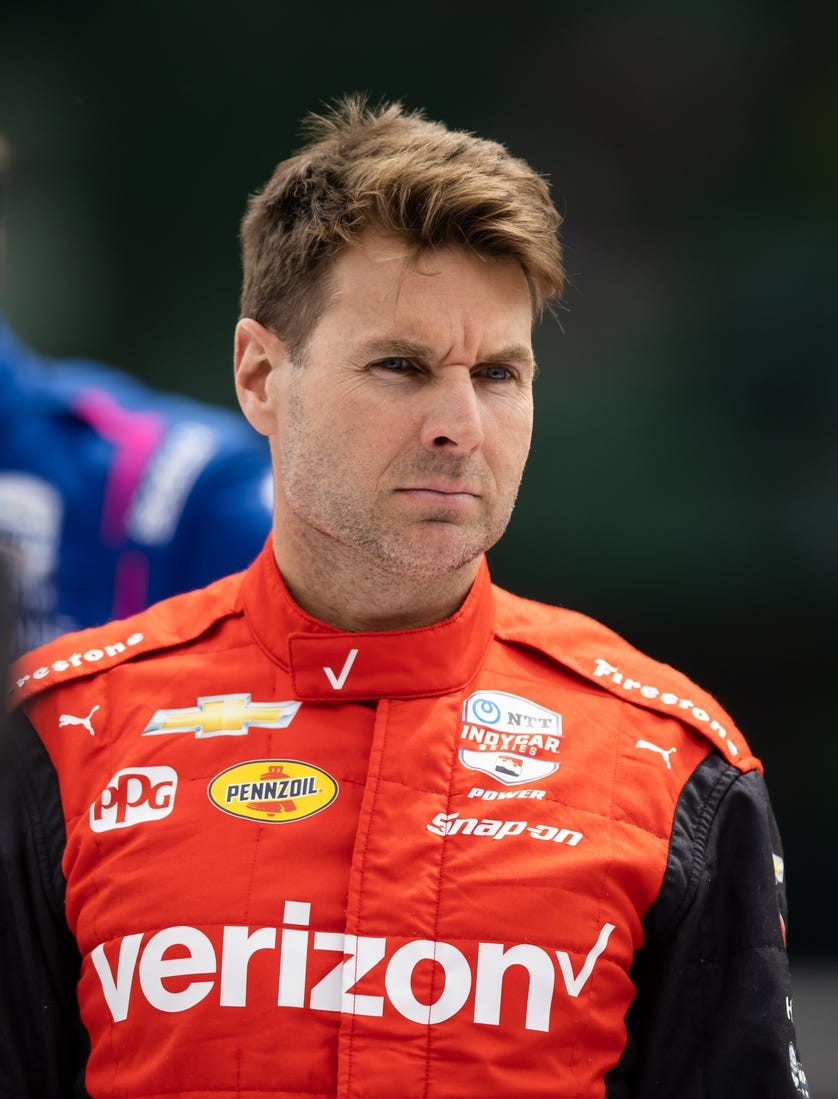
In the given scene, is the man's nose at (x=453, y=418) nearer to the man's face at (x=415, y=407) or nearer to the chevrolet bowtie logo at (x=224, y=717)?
the man's face at (x=415, y=407)

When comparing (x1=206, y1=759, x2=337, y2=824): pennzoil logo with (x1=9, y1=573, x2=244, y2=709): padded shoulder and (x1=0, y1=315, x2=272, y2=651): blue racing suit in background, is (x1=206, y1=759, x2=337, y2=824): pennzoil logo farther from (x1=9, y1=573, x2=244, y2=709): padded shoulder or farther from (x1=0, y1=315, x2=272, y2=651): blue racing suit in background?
(x1=0, y1=315, x2=272, y2=651): blue racing suit in background

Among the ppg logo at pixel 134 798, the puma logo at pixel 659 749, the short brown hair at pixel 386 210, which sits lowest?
the ppg logo at pixel 134 798

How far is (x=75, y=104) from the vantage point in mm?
4906

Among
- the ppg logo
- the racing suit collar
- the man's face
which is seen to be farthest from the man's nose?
the ppg logo

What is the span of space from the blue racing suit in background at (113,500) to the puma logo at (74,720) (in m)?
0.99

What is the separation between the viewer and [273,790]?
2.06 meters

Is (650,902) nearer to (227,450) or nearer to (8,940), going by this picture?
(8,940)

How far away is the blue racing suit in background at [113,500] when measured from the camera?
10.5ft

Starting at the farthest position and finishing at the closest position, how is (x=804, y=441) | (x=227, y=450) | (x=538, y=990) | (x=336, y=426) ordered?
1. (x=804, y=441)
2. (x=227, y=450)
3. (x=336, y=426)
4. (x=538, y=990)

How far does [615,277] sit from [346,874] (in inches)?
125

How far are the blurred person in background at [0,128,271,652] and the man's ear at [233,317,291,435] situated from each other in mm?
832

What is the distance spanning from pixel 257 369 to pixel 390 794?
623 mm

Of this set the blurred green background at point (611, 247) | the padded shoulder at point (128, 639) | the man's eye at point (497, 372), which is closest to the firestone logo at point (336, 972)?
the padded shoulder at point (128, 639)

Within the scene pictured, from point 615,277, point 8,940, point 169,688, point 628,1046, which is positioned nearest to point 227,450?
point 169,688
